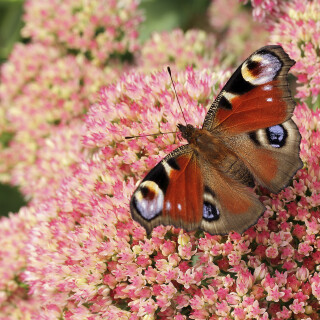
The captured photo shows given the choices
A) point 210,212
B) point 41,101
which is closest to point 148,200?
point 210,212

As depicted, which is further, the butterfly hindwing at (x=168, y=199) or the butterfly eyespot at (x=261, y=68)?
the butterfly eyespot at (x=261, y=68)

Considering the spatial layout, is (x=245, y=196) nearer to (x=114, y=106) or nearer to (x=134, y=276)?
(x=134, y=276)

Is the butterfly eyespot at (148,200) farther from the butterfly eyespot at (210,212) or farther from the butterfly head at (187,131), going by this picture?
the butterfly head at (187,131)

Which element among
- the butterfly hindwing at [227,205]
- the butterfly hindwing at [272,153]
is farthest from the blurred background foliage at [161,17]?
the butterfly hindwing at [227,205]

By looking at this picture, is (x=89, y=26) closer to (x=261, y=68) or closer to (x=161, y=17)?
(x=161, y=17)

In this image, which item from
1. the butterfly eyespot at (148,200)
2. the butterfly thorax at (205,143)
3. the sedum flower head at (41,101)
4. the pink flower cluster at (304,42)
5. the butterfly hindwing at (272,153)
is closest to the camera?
the butterfly eyespot at (148,200)

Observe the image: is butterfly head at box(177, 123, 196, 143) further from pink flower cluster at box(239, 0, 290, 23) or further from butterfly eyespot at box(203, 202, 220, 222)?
pink flower cluster at box(239, 0, 290, 23)

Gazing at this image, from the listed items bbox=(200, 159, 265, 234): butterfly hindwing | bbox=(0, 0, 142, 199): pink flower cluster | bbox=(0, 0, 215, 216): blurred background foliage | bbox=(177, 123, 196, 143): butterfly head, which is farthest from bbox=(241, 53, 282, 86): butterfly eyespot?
bbox=(0, 0, 215, 216): blurred background foliage
